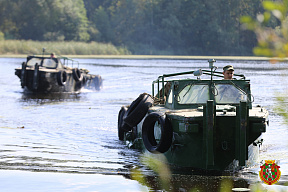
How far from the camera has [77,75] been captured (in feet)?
102

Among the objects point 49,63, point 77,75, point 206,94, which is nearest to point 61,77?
point 77,75

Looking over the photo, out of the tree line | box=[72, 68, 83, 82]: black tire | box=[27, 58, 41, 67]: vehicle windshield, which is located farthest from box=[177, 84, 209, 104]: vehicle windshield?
the tree line

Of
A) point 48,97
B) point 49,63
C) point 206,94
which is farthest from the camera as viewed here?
point 49,63

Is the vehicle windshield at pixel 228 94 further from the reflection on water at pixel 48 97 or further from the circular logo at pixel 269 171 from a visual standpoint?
the reflection on water at pixel 48 97

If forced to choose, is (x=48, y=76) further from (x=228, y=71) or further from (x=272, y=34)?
(x=272, y=34)

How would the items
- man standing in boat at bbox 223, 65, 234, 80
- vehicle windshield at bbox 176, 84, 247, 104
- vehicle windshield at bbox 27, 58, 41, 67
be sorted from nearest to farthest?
1. vehicle windshield at bbox 176, 84, 247, 104
2. man standing in boat at bbox 223, 65, 234, 80
3. vehicle windshield at bbox 27, 58, 41, 67

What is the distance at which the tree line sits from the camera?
9900cm

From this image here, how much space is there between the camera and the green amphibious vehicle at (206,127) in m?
8.97

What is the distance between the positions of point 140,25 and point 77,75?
78.5m

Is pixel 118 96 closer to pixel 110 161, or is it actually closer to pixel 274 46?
pixel 110 161

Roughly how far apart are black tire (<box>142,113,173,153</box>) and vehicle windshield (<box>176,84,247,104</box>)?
2.04 ft

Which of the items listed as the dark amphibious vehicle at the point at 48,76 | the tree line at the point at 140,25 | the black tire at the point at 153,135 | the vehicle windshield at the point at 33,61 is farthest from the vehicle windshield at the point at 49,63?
the tree line at the point at 140,25

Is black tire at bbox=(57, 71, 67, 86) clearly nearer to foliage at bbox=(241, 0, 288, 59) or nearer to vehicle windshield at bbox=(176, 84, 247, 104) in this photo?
vehicle windshield at bbox=(176, 84, 247, 104)

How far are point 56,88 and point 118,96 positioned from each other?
3317 mm
